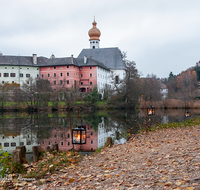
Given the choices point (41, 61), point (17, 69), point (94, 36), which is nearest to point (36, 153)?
point (17, 69)

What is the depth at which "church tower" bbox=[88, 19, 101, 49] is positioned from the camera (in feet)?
268

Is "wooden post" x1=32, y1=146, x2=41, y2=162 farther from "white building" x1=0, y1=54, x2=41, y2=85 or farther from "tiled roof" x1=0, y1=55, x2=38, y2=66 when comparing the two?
"tiled roof" x1=0, y1=55, x2=38, y2=66

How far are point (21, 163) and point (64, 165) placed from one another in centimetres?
136

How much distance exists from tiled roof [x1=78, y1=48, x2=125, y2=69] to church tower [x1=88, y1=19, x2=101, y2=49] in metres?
4.07

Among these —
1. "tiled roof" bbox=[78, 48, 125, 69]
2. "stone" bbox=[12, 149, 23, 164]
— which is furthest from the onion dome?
"stone" bbox=[12, 149, 23, 164]

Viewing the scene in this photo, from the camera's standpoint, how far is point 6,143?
49.0 feet

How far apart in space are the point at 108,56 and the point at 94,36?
32.3 feet

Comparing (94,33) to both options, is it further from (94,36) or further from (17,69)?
(17,69)

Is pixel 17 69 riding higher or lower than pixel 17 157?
higher

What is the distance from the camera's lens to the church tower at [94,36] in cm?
8175

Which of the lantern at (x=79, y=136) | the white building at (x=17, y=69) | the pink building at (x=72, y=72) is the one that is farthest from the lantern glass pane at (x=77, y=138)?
the white building at (x=17, y=69)

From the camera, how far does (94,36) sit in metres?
82.6

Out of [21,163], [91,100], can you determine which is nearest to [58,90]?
[91,100]

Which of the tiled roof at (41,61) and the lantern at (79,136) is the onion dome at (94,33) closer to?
the tiled roof at (41,61)
